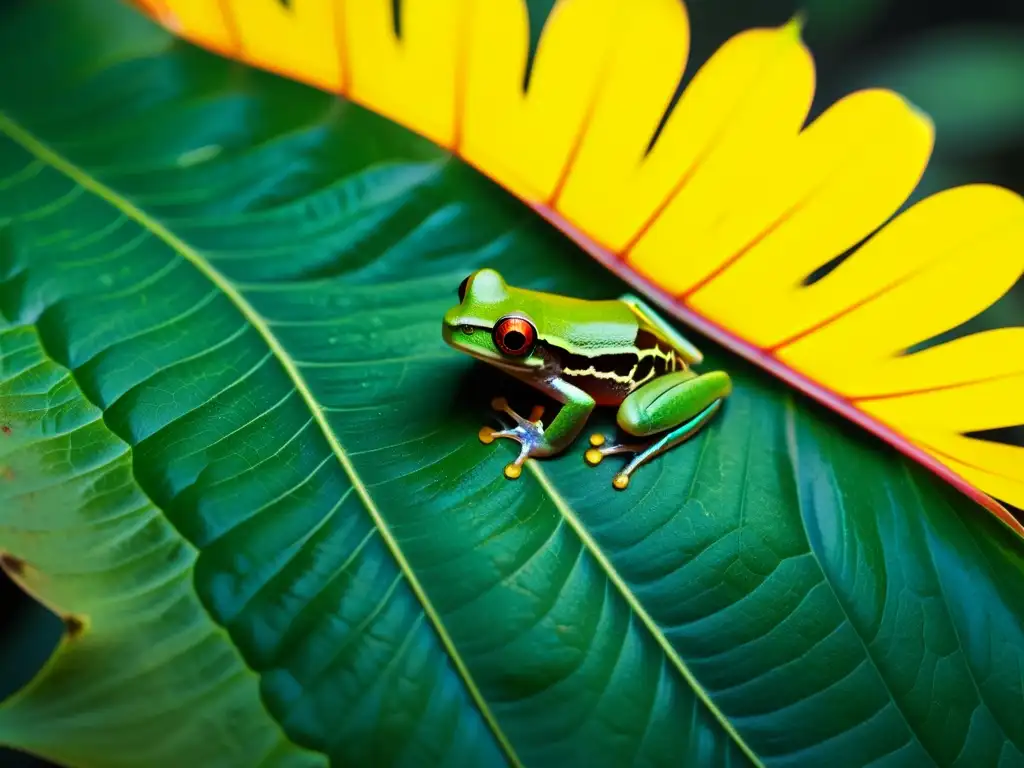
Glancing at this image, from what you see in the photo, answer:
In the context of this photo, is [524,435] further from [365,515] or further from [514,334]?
[365,515]

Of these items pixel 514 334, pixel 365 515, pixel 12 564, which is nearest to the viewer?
pixel 12 564

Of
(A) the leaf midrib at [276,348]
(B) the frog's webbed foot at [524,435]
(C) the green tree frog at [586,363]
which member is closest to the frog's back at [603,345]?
(C) the green tree frog at [586,363]

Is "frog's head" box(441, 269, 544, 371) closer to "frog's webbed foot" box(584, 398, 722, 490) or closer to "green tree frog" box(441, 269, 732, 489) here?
"green tree frog" box(441, 269, 732, 489)

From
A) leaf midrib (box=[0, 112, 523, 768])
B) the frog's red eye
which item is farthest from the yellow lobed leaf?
leaf midrib (box=[0, 112, 523, 768])

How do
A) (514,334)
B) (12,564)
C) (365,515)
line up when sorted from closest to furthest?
(12,564) → (365,515) → (514,334)

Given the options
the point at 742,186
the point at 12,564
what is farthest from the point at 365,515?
the point at 742,186

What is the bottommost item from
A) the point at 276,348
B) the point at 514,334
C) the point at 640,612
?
the point at 640,612

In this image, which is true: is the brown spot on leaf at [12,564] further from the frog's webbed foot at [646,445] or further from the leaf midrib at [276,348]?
the frog's webbed foot at [646,445]
